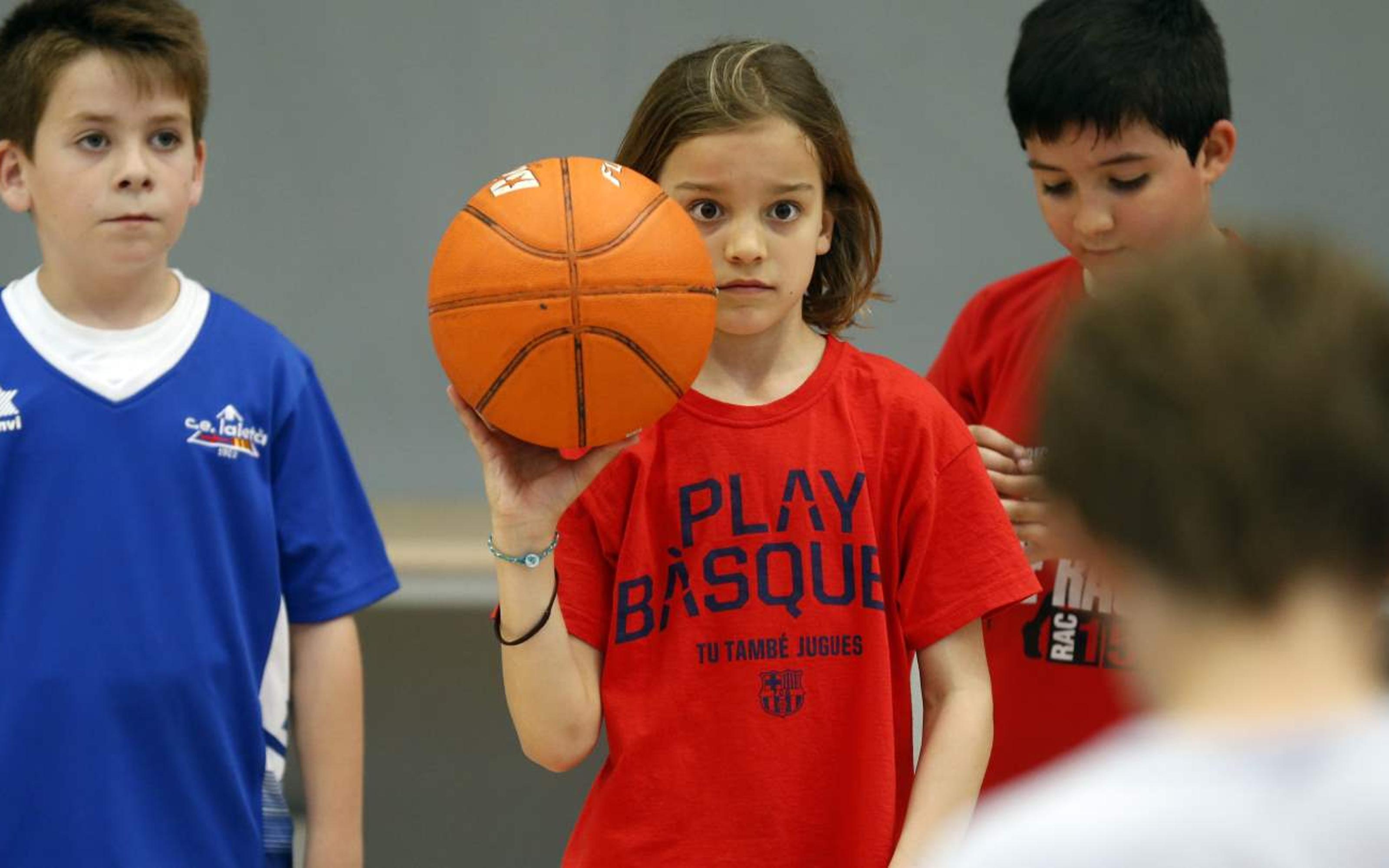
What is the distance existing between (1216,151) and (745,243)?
1.08 metres

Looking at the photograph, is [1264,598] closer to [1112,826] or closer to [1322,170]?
[1112,826]

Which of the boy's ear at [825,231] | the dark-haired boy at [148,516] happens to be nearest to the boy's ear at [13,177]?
the dark-haired boy at [148,516]

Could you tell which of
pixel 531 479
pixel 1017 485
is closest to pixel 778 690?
pixel 531 479

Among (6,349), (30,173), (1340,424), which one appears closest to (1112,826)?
(1340,424)

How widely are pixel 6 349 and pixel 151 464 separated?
0.29m

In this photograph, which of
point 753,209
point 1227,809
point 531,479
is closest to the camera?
point 1227,809

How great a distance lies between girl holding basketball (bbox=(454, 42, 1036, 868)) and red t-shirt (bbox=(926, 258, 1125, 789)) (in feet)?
1.44

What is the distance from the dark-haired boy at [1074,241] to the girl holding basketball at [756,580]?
38 cm

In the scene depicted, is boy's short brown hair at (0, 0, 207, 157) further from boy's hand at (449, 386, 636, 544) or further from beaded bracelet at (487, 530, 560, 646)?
beaded bracelet at (487, 530, 560, 646)

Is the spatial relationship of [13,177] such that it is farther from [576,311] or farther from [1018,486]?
[1018,486]

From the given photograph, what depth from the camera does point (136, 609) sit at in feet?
8.22

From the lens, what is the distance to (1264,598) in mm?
1141

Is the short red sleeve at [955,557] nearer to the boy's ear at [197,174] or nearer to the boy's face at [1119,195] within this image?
the boy's face at [1119,195]

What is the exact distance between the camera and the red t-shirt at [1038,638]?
2.73 m
